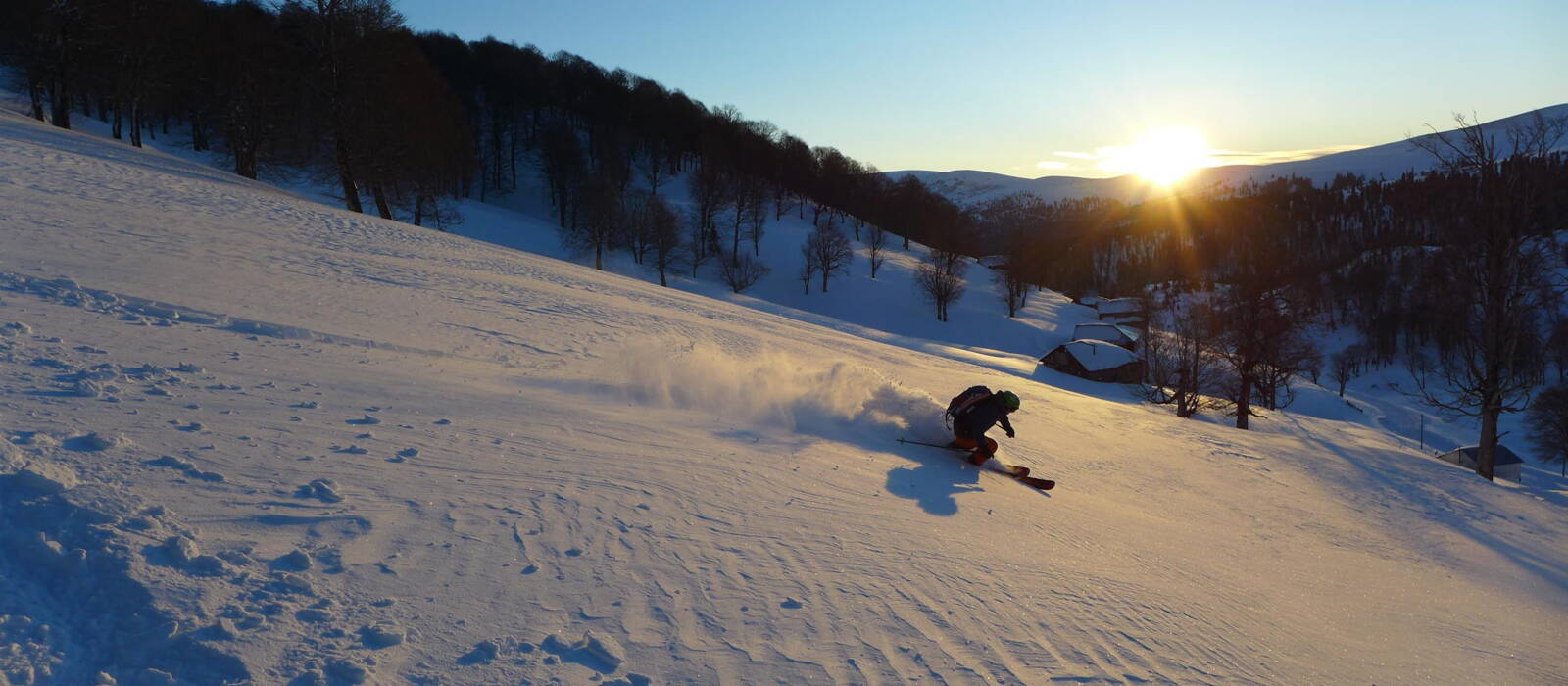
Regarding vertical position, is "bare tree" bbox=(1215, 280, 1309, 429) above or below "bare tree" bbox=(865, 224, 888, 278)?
below

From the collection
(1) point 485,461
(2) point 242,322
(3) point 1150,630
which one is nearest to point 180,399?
(1) point 485,461

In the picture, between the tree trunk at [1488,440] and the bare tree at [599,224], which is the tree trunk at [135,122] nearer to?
the bare tree at [599,224]

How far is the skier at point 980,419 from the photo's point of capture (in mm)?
9805

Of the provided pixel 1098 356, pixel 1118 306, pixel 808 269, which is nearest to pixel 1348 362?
pixel 1118 306

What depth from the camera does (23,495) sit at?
418 centimetres

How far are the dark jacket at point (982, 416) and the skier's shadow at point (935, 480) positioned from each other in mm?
486

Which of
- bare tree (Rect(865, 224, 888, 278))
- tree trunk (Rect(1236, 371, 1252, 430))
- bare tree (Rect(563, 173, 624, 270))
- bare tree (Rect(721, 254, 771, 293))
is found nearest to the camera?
tree trunk (Rect(1236, 371, 1252, 430))

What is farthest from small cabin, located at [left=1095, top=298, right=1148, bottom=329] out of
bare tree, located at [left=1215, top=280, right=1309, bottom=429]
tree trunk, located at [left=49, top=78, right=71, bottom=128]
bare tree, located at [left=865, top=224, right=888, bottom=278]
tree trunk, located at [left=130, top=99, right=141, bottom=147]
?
tree trunk, located at [left=49, top=78, right=71, bottom=128]

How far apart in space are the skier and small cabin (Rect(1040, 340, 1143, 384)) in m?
37.1

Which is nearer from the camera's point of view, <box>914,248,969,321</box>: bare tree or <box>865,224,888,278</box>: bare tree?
<box>914,248,969,321</box>: bare tree

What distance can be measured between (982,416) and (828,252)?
192 feet

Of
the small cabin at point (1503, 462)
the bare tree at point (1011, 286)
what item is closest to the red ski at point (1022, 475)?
the small cabin at point (1503, 462)

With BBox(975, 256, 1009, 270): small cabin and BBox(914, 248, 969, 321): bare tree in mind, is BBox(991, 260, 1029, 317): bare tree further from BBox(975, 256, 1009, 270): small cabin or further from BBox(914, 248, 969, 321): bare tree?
BBox(914, 248, 969, 321): bare tree

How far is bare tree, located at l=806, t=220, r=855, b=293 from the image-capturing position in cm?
6694
